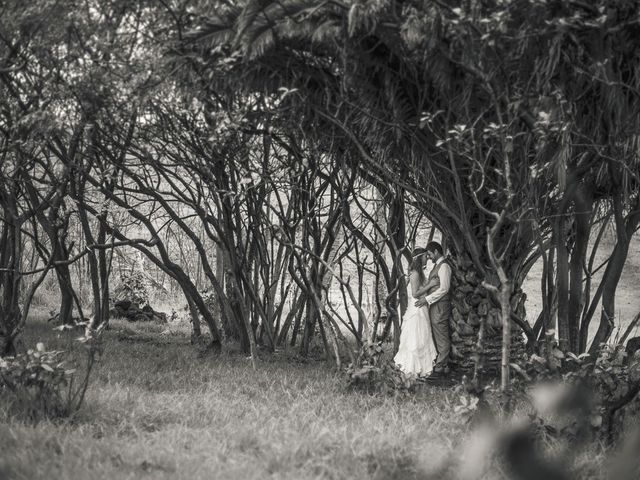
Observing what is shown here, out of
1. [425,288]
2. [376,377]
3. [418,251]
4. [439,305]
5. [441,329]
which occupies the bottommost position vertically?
[376,377]

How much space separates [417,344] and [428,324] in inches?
13.4

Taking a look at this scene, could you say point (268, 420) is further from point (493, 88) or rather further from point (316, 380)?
point (493, 88)

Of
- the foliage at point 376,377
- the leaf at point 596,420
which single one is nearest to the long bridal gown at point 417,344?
the foliage at point 376,377

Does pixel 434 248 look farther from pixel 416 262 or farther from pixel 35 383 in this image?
pixel 35 383

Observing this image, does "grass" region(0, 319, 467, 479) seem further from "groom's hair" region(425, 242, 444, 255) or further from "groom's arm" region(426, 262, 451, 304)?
"groom's hair" region(425, 242, 444, 255)

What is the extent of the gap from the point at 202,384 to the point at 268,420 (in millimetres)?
1835

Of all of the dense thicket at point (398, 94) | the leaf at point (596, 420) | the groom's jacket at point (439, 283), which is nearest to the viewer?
the leaf at point (596, 420)

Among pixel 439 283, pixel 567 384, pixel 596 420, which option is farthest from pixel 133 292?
pixel 596 420

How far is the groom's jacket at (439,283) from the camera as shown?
33.4ft

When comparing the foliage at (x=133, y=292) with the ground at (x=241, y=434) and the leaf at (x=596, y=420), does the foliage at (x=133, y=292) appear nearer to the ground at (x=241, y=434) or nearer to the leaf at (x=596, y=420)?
the ground at (x=241, y=434)

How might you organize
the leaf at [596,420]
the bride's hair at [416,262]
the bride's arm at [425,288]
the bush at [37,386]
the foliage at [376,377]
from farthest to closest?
the bride's hair at [416,262]
the bride's arm at [425,288]
the foliage at [376,377]
the bush at [37,386]
the leaf at [596,420]

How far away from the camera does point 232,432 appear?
532cm

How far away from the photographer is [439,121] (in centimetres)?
789

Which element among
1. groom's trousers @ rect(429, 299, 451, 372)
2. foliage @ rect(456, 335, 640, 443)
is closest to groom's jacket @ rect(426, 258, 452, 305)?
groom's trousers @ rect(429, 299, 451, 372)
